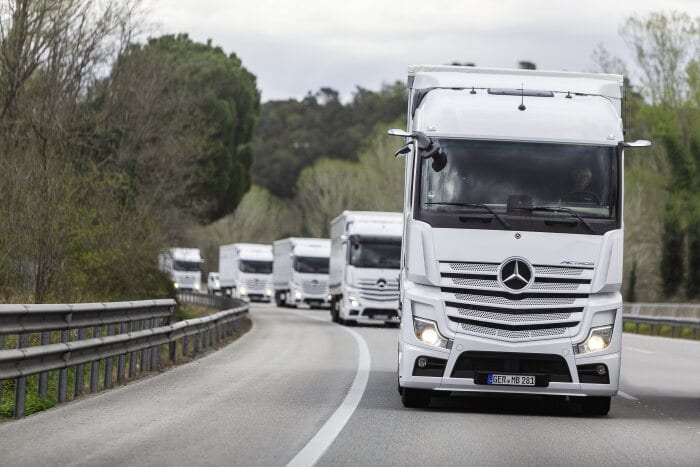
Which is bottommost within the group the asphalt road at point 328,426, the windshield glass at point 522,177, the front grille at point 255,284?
the asphalt road at point 328,426

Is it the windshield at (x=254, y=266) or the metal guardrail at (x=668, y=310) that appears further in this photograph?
the windshield at (x=254, y=266)

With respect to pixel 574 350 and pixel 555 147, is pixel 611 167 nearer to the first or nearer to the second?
pixel 555 147

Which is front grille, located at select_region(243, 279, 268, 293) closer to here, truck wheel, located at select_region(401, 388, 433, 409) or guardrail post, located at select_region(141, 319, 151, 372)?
guardrail post, located at select_region(141, 319, 151, 372)

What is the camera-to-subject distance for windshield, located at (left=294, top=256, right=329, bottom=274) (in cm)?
6288

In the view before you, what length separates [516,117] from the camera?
573 inches

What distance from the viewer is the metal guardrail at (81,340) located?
12.5m

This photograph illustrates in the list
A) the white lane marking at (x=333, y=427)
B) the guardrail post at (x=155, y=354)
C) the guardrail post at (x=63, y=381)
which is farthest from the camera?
the guardrail post at (x=155, y=354)

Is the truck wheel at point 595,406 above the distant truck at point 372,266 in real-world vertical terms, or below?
below

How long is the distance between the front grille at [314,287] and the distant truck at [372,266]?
68.7 ft

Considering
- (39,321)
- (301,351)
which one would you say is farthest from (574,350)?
(301,351)

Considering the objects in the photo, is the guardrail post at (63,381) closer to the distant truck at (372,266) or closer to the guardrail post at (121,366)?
the guardrail post at (121,366)

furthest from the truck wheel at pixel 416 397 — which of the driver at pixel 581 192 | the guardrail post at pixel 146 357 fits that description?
the guardrail post at pixel 146 357

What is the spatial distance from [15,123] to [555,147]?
1952cm

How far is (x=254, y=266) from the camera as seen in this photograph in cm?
7838
